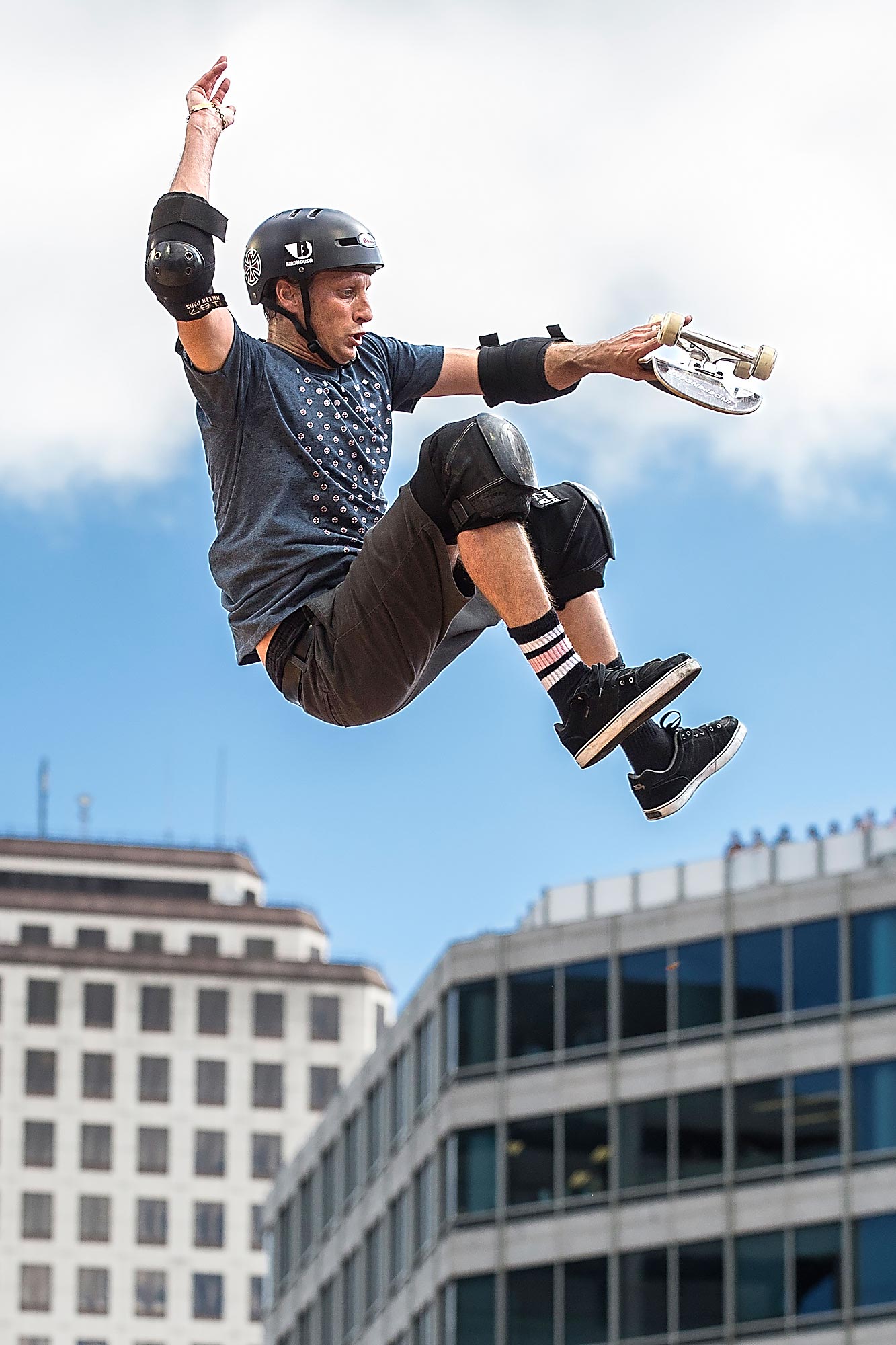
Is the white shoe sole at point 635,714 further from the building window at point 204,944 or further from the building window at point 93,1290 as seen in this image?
the building window at point 204,944

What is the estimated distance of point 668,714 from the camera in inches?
499

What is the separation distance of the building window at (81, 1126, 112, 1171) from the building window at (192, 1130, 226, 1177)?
4435 mm

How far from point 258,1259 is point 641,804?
5040 inches

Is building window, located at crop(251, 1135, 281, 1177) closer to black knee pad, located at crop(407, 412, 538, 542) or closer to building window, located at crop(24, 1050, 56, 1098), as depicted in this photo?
building window, located at crop(24, 1050, 56, 1098)

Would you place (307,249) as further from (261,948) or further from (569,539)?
(261,948)

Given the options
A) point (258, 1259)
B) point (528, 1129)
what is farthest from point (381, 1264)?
point (258, 1259)

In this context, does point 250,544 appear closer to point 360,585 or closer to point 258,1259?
point 360,585

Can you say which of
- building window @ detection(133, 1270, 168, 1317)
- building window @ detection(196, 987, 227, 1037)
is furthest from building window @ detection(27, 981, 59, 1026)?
building window @ detection(133, 1270, 168, 1317)

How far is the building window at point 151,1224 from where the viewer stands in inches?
5433

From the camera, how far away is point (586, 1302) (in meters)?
58.0

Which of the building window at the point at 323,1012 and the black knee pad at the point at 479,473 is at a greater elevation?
the building window at the point at 323,1012

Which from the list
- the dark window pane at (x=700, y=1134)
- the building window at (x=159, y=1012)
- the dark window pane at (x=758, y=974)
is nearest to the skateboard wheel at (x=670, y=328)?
the dark window pane at (x=758, y=974)

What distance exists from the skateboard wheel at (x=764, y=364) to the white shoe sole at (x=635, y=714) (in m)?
1.28

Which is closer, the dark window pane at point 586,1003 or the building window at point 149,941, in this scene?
the dark window pane at point 586,1003
